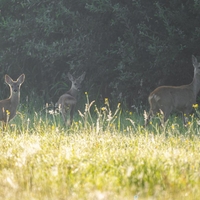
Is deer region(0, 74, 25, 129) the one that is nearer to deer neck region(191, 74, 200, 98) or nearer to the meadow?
deer neck region(191, 74, 200, 98)

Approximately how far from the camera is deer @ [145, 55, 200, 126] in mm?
12688

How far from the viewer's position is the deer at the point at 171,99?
12.7m

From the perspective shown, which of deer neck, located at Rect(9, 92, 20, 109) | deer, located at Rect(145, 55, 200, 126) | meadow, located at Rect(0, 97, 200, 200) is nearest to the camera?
meadow, located at Rect(0, 97, 200, 200)

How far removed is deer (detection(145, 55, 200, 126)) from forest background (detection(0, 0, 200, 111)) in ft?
5.82

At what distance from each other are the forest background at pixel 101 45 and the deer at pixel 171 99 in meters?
1.77

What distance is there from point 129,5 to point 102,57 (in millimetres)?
1465

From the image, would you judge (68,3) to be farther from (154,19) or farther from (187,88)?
(187,88)

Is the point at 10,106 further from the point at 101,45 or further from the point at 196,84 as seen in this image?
the point at 101,45

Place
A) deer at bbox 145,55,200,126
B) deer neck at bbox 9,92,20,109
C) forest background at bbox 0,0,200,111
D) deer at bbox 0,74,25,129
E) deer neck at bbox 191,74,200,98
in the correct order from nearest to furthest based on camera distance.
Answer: deer at bbox 0,74,25,129
deer at bbox 145,55,200,126
deer neck at bbox 9,92,20,109
deer neck at bbox 191,74,200,98
forest background at bbox 0,0,200,111

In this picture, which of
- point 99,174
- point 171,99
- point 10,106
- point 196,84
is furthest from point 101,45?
point 99,174

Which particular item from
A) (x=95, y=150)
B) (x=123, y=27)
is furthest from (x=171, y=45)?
(x=95, y=150)

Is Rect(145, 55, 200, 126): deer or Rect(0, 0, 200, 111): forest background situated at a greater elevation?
Rect(0, 0, 200, 111): forest background

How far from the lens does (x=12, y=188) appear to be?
5.32 m

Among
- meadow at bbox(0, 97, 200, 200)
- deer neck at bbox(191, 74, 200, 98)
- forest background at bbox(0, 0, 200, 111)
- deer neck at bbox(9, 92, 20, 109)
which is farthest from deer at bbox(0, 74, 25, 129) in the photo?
meadow at bbox(0, 97, 200, 200)
